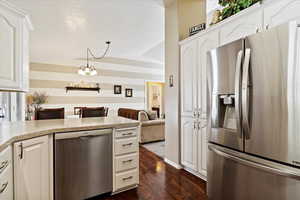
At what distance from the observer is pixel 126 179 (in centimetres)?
224

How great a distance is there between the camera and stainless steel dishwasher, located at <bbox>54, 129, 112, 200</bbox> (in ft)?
5.94

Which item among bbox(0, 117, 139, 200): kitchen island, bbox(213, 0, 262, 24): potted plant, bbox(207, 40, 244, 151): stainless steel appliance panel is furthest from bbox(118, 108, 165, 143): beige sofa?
bbox(213, 0, 262, 24): potted plant

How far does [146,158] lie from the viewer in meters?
3.54

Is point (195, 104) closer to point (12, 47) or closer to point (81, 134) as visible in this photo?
point (81, 134)

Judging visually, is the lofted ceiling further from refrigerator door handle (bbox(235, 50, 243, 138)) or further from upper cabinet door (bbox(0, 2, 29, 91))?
refrigerator door handle (bbox(235, 50, 243, 138))

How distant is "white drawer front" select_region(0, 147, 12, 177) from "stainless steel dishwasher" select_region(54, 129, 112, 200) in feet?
1.53

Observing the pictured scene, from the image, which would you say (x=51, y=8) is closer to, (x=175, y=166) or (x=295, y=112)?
(x=175, y=166)

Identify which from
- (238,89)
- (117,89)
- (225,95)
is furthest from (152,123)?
(117,89)

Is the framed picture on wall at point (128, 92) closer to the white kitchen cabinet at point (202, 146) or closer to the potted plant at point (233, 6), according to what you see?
the white kitchen cabinet at point (202, 146)

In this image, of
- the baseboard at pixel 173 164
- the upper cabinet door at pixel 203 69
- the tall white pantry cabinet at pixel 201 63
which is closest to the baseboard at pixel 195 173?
the tall white pantry cabinet at pixel 201 63

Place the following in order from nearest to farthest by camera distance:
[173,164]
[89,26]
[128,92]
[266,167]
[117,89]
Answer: [266,167] → [173,164] → [89,26] → [117,89] → [128,92]

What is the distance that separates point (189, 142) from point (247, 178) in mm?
1301

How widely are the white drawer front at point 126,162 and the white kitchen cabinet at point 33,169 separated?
72cm

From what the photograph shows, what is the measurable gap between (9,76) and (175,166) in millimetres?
2604
